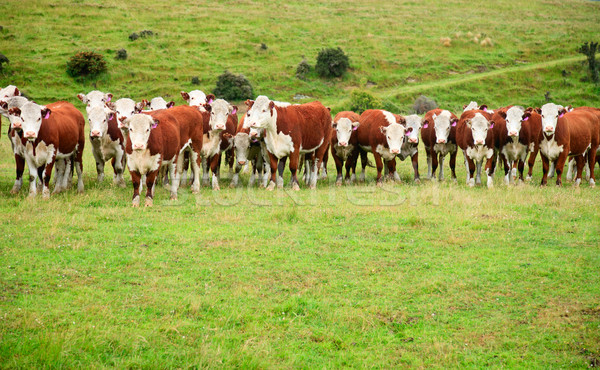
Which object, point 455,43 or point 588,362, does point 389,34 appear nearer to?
point 455,43

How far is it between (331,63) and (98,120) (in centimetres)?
3326

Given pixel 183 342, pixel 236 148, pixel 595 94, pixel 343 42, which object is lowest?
pixel 183 342

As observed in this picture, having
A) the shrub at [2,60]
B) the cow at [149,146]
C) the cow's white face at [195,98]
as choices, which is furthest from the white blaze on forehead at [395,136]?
the shrub at [2,60]

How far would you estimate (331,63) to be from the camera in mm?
45625

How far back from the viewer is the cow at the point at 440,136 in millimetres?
16953

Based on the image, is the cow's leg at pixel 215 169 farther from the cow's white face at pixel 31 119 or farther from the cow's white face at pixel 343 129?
the cow's white face at pixel 31 119

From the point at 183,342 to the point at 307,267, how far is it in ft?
9.47

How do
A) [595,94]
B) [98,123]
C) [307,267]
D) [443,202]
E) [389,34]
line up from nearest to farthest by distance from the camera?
[307,267]
[443,202]
[98,123]
[595,94]
[389,34]

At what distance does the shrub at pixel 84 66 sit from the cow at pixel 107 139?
2872 centimetres

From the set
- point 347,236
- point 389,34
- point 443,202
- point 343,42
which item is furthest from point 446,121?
point 389,34

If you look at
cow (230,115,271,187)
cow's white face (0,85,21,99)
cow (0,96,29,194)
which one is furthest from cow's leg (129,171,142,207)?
cow's white face (0,85,21,99)

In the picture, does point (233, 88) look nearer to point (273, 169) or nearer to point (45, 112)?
point (273, 169)

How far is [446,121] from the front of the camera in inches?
668

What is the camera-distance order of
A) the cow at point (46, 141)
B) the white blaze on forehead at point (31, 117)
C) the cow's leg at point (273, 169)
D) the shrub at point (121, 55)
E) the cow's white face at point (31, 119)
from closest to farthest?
the cow's white face at point (31, 119) < the white blaze on forehead at point (31, 117) < the cow at point (46, 141) < the cow's leg at point (273, 169) < the shrub at point (121, 55)
